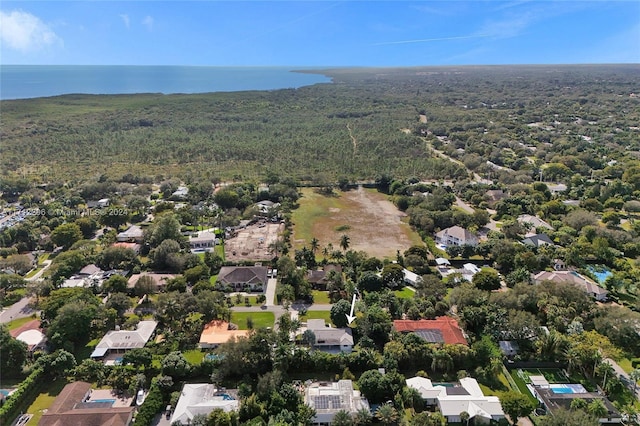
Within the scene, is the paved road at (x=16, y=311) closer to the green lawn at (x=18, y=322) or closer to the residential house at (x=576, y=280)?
the green lawn at (x=18, y=322)

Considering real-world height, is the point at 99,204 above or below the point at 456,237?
above

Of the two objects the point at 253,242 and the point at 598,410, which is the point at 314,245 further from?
the point at 598,410

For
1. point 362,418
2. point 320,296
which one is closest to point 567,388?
point 362,418

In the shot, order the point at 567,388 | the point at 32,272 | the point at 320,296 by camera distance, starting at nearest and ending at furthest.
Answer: the point at 567,388 → the point at 320,296 → the point at 32,272

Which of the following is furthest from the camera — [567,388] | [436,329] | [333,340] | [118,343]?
[436,329]

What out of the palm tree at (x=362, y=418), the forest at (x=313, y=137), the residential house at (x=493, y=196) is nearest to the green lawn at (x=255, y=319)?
the palm tree at (x=362, y=418)

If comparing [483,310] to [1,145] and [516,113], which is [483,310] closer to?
[1,145]

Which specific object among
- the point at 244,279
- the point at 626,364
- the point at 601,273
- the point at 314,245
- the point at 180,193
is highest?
the point at 180,193
